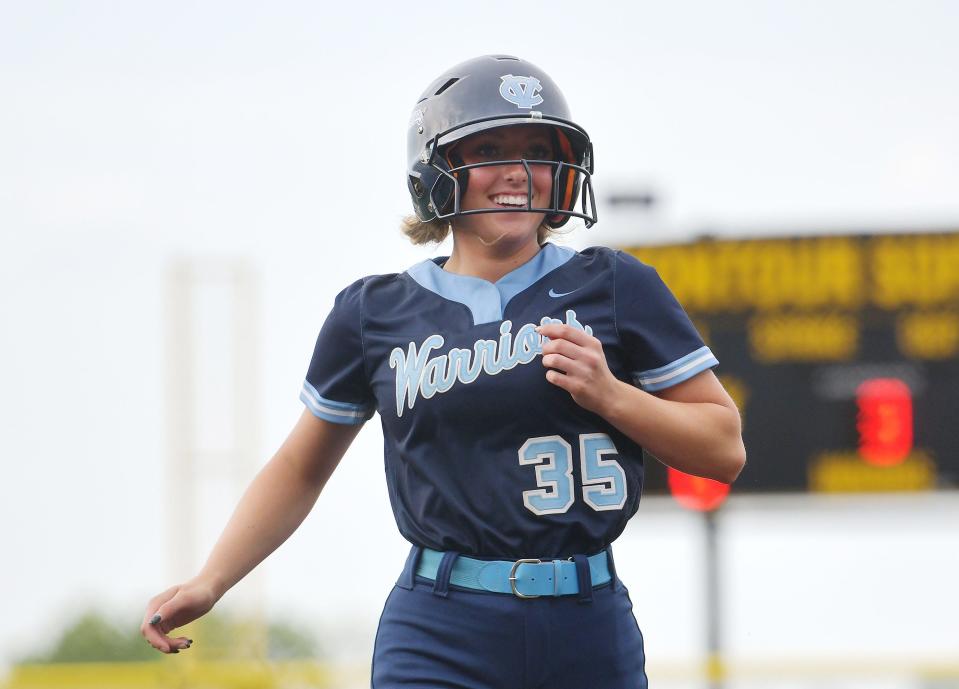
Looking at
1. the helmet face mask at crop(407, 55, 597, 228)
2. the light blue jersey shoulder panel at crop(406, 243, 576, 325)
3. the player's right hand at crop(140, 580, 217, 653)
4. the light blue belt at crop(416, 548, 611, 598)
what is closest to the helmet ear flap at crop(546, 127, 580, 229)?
the helmet face mask at crop(407, 55, 597, 228)

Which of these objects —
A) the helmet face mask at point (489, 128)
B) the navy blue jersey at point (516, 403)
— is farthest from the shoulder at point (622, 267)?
the helmet face mask at point (489, 128)

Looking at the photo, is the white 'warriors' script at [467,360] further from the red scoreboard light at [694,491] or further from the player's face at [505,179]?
the red scoreboard light at [694,491]

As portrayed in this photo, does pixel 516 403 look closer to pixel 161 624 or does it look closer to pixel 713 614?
pixel 161 624

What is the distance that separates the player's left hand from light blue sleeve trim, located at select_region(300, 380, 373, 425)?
A: 23.4 inches

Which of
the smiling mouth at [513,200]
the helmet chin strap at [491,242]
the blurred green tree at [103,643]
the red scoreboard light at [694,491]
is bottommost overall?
the blurred green tree at [103,643]

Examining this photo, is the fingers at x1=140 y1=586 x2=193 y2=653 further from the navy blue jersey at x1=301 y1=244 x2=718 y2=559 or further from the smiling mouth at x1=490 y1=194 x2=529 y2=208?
the smiling mouth at x1=490 y1=194 x2=529 y2=208

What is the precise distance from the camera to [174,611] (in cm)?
342

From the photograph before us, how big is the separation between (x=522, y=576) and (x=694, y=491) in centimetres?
748

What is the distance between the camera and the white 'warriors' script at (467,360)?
3.24 metres

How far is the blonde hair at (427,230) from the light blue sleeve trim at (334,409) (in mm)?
469

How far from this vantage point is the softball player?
124 inches

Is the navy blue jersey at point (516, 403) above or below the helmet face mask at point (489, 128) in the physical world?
below

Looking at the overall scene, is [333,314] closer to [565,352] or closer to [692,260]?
[565,352]

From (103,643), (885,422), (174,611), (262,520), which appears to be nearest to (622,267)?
(262,520)
